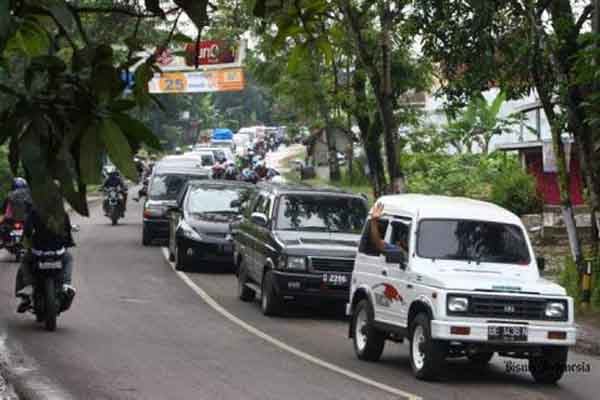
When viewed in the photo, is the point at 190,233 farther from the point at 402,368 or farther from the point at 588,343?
the point at 402,368

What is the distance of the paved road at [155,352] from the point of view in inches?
492

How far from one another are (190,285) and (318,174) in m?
52.8

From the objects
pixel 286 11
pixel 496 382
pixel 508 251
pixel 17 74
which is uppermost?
pixel 286 11

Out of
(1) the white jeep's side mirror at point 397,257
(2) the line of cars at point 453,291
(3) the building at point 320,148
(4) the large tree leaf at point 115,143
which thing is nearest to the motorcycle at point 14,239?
(2) the line of cars at point 453,291

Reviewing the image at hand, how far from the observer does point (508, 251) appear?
46.2ft

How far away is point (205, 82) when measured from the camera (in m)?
61.3

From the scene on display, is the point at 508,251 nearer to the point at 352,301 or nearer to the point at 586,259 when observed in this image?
the point at 352,301

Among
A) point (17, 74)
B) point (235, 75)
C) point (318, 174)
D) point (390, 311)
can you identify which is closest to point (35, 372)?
point (390, 311)

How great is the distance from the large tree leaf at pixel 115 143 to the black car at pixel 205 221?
67.7 ft

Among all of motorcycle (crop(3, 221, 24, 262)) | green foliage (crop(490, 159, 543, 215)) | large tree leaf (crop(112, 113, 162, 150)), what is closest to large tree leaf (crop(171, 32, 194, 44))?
large tree leaf (crop(112, 113, 162, 150))

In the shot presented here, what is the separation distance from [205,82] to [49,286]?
45.6 metres

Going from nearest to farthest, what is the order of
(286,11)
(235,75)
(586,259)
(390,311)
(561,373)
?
(286,11) → (561,373) → (390,311) → (586,259) → (235,75)

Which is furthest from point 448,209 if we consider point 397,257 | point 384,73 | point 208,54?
point 208,54

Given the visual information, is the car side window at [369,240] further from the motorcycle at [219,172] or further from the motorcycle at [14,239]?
the motorcycle at [219,172]
